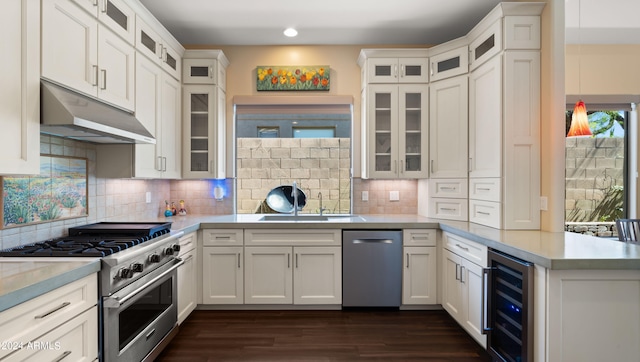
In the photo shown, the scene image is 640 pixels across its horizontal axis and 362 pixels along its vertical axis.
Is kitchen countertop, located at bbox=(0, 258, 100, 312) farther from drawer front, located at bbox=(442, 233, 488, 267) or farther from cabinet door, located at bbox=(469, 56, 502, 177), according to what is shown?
cabinet door, located at bbox=(469, 56, 502, 177)

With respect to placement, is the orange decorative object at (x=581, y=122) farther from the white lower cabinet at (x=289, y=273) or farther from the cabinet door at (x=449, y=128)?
the white lower cabinet at (x=289, y=273)

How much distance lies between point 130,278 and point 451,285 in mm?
2501

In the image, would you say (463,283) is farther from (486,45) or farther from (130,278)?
(130,278)

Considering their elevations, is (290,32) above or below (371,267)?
above

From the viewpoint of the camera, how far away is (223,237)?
3.20 meters

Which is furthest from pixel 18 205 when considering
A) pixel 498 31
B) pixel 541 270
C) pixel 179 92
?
pixel 498 31

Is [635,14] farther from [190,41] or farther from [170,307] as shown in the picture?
[170,307]

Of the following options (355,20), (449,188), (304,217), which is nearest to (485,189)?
(449,188)

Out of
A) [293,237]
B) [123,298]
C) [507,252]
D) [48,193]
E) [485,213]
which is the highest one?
[48,193]

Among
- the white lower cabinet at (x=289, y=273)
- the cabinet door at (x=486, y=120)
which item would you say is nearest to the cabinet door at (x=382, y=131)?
the cabinet door at (x=486, y=120)

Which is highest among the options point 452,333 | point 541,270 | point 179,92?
point 179,92

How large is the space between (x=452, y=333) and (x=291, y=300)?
143 centimetres

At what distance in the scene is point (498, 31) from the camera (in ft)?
9.02

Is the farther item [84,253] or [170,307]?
[170,307]
